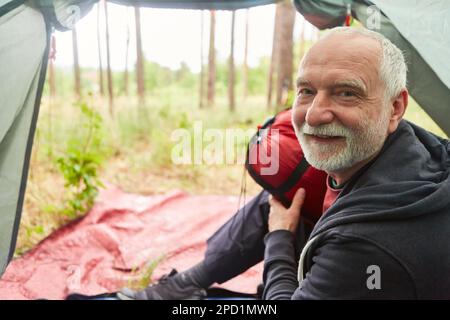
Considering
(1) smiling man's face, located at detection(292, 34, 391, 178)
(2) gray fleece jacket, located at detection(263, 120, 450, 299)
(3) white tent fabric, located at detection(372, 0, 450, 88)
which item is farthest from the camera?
(3) white tent fabric, located at detection(372, 0, 450, 88)

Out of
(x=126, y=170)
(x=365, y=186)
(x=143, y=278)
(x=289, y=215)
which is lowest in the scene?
(x=126, y=170)

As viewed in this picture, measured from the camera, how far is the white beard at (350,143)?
3.73ft

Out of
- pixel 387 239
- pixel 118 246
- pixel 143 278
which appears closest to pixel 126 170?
pixel 118 246

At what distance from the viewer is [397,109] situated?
119cm

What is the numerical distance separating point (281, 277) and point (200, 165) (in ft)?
10.2

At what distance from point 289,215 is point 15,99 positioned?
1.12 metres

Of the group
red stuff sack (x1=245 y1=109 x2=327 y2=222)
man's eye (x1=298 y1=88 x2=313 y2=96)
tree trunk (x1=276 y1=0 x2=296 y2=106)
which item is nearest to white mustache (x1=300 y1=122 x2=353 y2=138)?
man's eye (x1=298 y1=88 x2=313 y2=96)

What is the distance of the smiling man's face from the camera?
3.71ft

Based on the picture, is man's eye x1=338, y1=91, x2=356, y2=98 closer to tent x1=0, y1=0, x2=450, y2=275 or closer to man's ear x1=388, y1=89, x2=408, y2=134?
man's ear x1=388, y1=89, x2=408, y2=134

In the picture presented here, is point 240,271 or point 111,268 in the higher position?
point 240,271

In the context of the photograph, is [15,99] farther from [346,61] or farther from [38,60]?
[346,61]
